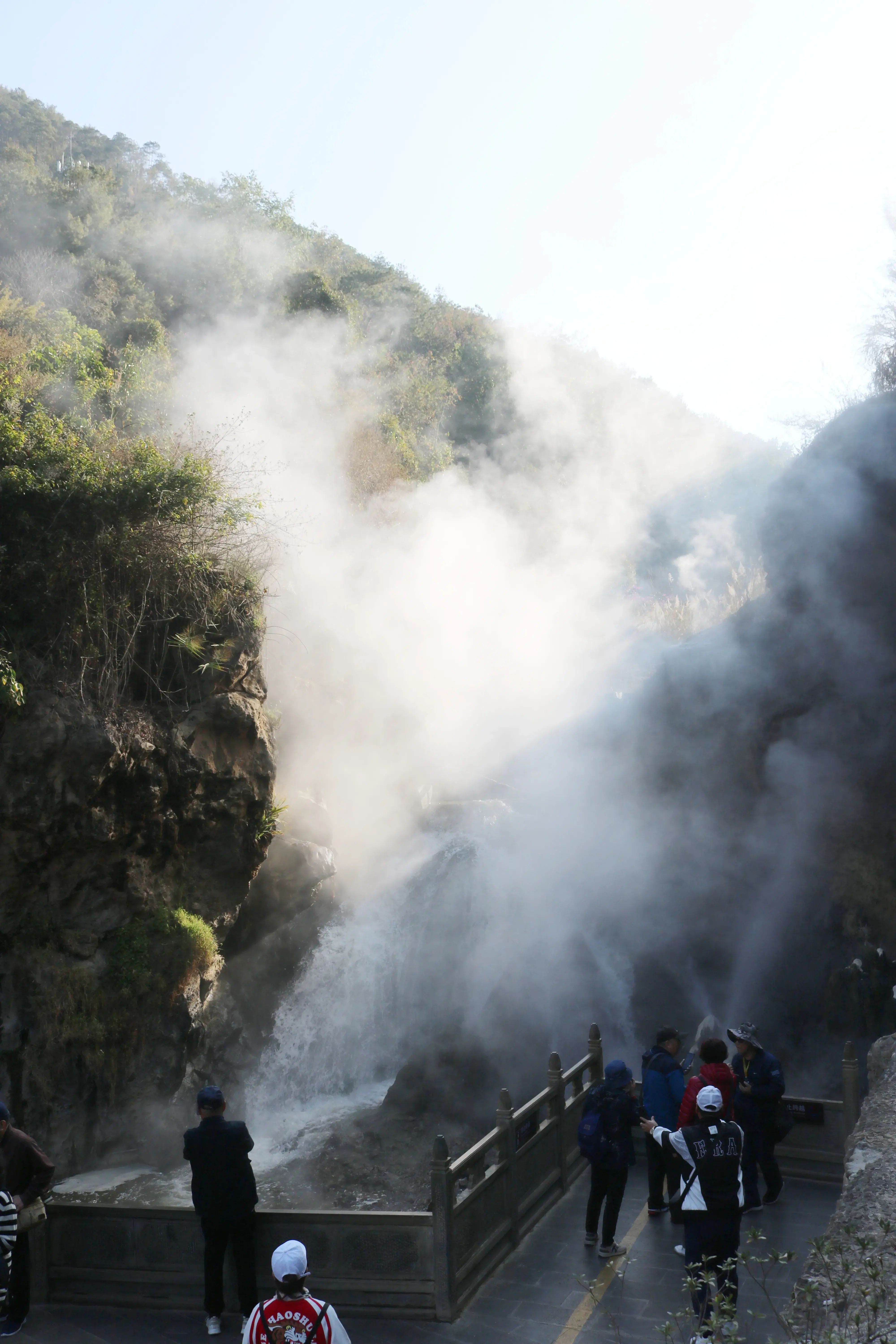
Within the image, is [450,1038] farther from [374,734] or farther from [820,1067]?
[374,734]

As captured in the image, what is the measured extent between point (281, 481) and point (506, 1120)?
48.4ft

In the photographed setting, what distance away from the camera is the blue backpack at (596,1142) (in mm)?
6102

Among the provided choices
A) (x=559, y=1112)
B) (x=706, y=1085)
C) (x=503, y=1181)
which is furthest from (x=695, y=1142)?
(x=559, y=1112)

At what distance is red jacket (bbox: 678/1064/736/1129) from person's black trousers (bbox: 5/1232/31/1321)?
146 inches

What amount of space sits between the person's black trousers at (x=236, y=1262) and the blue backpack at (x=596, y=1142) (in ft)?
7.00

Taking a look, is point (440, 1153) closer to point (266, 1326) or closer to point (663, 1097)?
point (663, 1097)

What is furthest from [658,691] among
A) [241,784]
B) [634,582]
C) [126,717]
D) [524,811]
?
[634,582]

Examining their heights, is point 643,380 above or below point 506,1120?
above

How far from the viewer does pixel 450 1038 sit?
11594 millimetres

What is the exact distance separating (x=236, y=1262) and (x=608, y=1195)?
2.38 metres

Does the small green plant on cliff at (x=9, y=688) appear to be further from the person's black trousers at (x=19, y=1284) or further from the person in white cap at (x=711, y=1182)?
the person in white cap at (x=711, y=1182)

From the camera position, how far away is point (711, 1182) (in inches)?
182

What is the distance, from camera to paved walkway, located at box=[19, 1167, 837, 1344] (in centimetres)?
530

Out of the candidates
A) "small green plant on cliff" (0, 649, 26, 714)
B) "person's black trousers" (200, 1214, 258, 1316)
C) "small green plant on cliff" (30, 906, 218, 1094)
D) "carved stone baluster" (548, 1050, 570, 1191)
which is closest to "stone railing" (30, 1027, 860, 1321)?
"person's black trousers" (200, 1214, 258, 1316)
